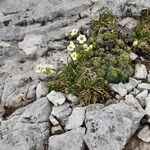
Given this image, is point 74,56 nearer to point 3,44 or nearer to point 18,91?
point 18,91

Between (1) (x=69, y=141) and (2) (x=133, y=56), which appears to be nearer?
(1) (x=69, y=141)

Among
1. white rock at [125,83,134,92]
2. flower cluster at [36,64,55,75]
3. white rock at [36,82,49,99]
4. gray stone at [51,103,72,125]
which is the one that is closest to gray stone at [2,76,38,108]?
white rock at [36,82,49,99]

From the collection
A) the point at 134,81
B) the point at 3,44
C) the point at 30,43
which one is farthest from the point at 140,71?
the point at 3,44

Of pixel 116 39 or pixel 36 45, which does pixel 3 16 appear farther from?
pixel 116 39

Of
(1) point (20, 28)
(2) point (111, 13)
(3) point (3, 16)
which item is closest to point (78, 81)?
(2) point (111, 13)

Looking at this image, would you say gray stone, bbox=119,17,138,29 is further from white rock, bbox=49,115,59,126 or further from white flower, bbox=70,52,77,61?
white rock, bbox=49,115,59,126

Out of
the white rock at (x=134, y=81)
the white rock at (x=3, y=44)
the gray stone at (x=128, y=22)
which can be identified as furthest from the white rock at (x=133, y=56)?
the white rock at (x=3, y=44)

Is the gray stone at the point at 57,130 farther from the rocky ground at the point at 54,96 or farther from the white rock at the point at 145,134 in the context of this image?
the white rock at the point at 145,134
